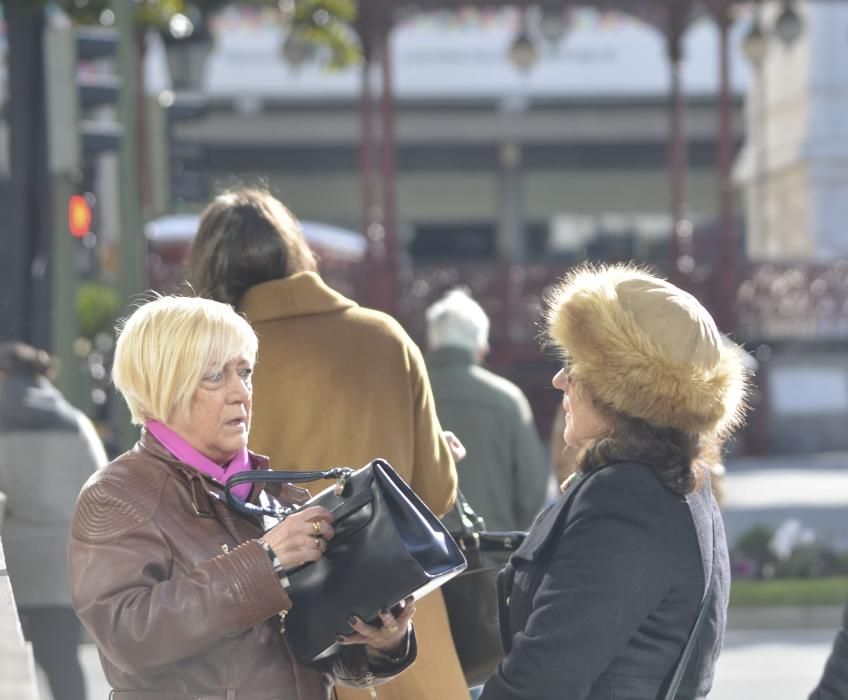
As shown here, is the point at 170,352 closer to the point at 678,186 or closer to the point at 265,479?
the point at 265,479

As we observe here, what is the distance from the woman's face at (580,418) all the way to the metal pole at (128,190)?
7.59 metres

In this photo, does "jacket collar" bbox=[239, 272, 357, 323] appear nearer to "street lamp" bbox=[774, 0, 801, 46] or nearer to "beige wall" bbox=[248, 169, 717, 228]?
"street lamp" bbox=[774, 0, 801, 46]

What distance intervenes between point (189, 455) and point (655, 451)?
88 centimetres

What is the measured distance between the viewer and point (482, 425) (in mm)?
7352

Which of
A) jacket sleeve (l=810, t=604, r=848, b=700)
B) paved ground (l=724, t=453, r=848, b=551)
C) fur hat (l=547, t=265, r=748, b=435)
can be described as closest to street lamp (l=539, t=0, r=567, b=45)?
paved ground (l=724, t=453, r=848, b=551)

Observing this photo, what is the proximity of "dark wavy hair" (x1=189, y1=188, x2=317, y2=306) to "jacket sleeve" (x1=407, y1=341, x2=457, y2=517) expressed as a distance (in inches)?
16.5

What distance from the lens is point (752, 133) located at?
3634 cm

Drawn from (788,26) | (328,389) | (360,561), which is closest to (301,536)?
(360,561)

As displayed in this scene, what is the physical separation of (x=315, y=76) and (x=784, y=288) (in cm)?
1435

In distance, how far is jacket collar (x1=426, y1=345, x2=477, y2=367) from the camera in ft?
24.3

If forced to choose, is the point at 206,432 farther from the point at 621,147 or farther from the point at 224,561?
the point at 621,147

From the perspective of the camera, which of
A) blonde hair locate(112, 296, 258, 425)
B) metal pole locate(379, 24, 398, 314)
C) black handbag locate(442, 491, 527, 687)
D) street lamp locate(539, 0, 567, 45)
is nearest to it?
blonde hair locate(112, 296, 258, 425)

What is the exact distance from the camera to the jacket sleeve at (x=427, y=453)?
5.04 metres

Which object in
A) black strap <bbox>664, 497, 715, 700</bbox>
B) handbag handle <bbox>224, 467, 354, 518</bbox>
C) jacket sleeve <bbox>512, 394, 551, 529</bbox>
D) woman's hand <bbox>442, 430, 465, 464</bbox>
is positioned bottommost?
jacket sleeve <bbox>512, 394, 551, 529</bbox>
